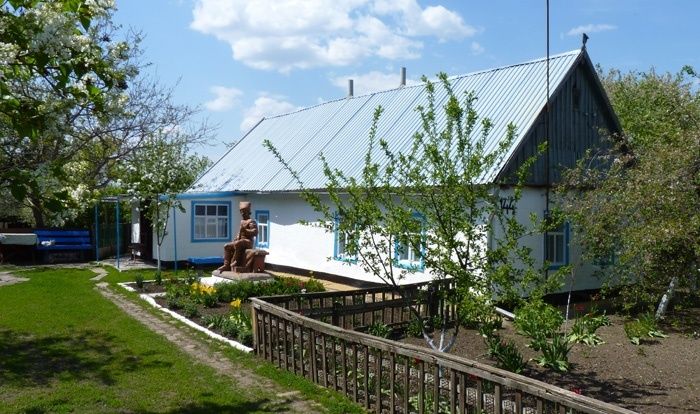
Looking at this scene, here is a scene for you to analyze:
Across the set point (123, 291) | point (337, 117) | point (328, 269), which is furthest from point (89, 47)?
point (337, 117)

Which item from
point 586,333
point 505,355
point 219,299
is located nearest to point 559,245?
point 586,333

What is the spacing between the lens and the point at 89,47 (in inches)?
205

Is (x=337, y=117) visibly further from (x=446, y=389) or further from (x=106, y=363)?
(x=446, y=389)

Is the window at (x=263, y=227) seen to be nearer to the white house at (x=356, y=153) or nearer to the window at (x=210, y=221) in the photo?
the white house at (x=356, y=153)

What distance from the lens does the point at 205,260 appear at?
2173cm

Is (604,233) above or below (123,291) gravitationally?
above

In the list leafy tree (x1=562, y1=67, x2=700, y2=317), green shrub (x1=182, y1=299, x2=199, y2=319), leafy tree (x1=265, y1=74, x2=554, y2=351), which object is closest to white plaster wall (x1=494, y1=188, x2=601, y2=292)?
leafy tree (x1=562, y1=67, x2=700, y2=317)

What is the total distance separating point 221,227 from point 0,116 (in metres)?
16.6

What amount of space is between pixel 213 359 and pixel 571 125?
10.5 meters

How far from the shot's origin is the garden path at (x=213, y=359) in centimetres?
688

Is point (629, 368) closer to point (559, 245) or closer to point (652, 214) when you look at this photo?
point (652, 214)

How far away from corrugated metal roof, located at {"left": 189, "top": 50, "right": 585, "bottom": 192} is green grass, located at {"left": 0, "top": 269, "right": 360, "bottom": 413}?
6.29 m

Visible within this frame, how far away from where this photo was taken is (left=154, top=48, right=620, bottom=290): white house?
14.6 m

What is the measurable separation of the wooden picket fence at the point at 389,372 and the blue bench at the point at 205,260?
482 inches
